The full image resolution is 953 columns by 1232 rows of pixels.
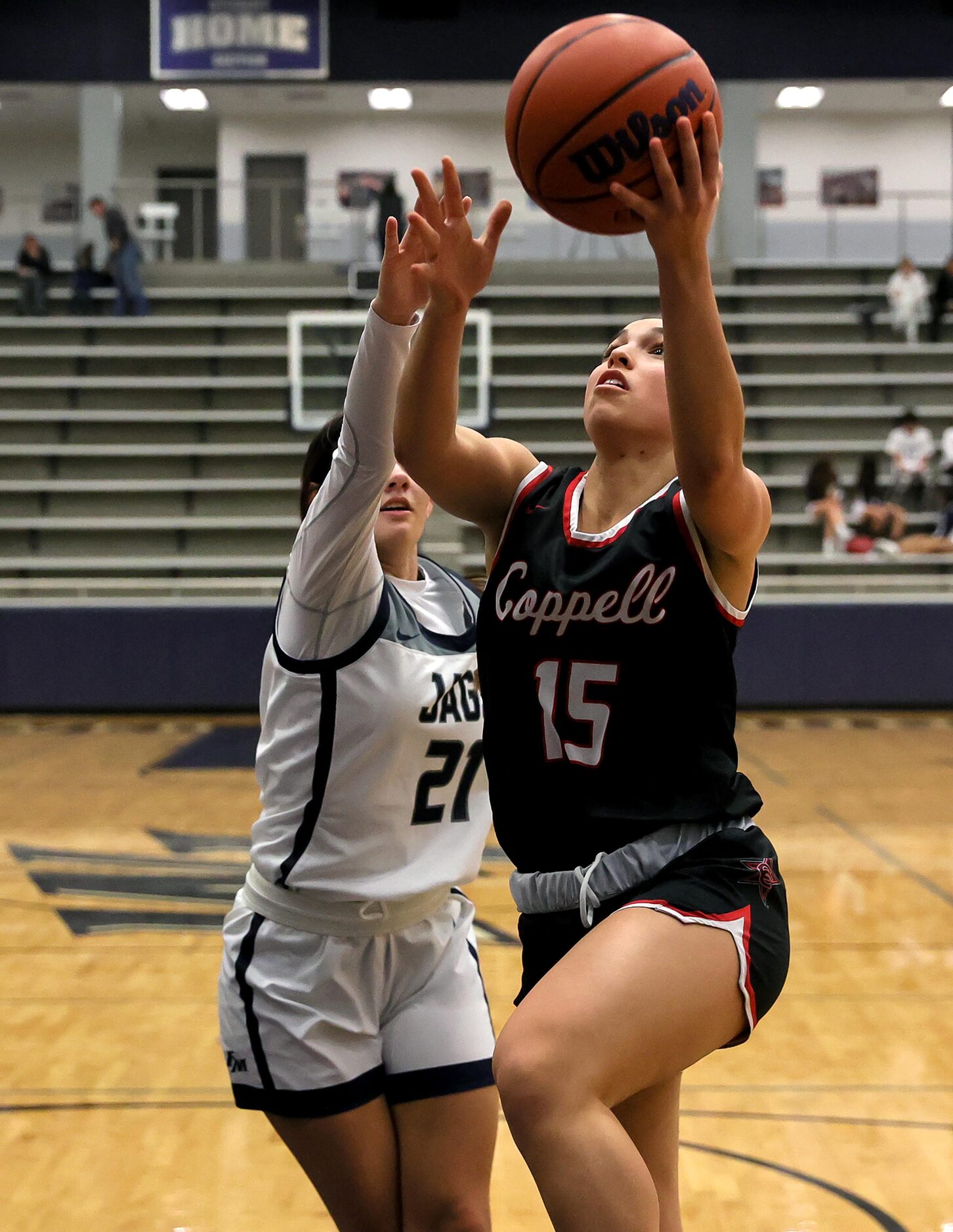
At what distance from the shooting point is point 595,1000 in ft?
5.44

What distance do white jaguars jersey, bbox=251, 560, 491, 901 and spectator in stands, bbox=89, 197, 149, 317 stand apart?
530 inches

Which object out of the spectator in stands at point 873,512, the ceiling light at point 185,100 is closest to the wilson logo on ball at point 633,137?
the spectator in stands at point 873,512

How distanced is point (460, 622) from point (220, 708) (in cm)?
948

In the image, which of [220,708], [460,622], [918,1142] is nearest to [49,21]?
[220,708]

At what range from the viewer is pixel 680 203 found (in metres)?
1.69

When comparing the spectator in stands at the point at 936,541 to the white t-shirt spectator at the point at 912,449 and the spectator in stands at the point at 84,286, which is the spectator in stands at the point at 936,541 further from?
the spectator in stands at the point at 84,286

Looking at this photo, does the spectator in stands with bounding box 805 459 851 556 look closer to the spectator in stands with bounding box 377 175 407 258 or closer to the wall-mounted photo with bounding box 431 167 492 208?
the spectator in stands with bounding box 377 175 407 258

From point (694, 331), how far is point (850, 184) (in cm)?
2001

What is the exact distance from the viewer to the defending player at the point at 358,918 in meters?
2.21

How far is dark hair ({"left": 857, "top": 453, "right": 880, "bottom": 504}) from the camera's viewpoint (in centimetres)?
1286

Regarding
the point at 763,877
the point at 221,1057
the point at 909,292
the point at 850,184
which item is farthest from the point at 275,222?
the point at 763,877

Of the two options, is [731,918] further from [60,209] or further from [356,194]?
[60,209]

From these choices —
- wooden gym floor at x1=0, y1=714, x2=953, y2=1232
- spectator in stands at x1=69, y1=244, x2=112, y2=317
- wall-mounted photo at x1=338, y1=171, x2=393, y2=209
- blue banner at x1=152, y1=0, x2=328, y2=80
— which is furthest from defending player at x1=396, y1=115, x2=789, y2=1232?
spectator in stands at x1=69, y1=244, x2=112, y2=317

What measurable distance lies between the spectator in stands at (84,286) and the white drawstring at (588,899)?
563 inches
